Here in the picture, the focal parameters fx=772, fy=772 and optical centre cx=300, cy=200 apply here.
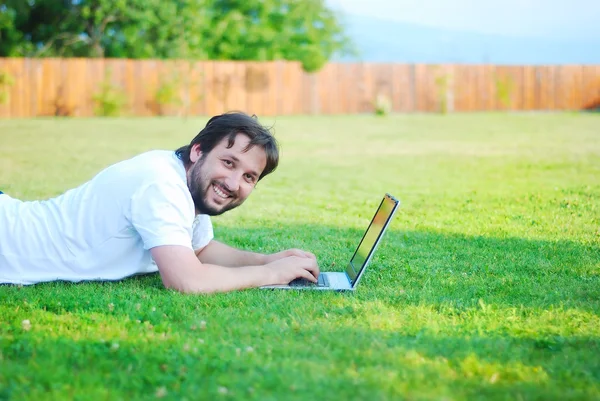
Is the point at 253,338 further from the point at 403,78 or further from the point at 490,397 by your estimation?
the point at 403,78

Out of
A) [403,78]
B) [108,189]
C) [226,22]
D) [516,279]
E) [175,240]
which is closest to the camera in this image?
[175,240]

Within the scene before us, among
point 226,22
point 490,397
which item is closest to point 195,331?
point 490,397

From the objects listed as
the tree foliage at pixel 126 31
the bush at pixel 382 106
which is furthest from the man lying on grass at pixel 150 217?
the tree foliage at pixel 126 31

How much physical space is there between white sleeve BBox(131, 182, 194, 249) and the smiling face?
0.50ft

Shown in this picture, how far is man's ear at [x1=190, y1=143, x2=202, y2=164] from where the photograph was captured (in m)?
4.30

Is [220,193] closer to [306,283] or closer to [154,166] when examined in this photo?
[154,166]

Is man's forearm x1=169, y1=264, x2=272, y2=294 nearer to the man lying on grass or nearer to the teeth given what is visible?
the man lying on grass

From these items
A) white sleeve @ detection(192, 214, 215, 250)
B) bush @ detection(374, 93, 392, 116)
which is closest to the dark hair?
white sleeve @ detection(192, 214, 215, 250)

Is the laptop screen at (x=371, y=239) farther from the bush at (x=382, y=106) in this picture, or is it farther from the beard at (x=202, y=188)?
the bush at (x=382, y=106)

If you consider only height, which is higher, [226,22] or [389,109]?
[226,22]

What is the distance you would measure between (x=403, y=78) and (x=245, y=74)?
6798mm

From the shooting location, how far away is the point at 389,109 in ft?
103

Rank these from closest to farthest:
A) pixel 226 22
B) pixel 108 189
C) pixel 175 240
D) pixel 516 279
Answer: pixel 175 240 → pixel 108 189 → pixel 516 279 → pixel 226 22

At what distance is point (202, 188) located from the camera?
13.9 feet
